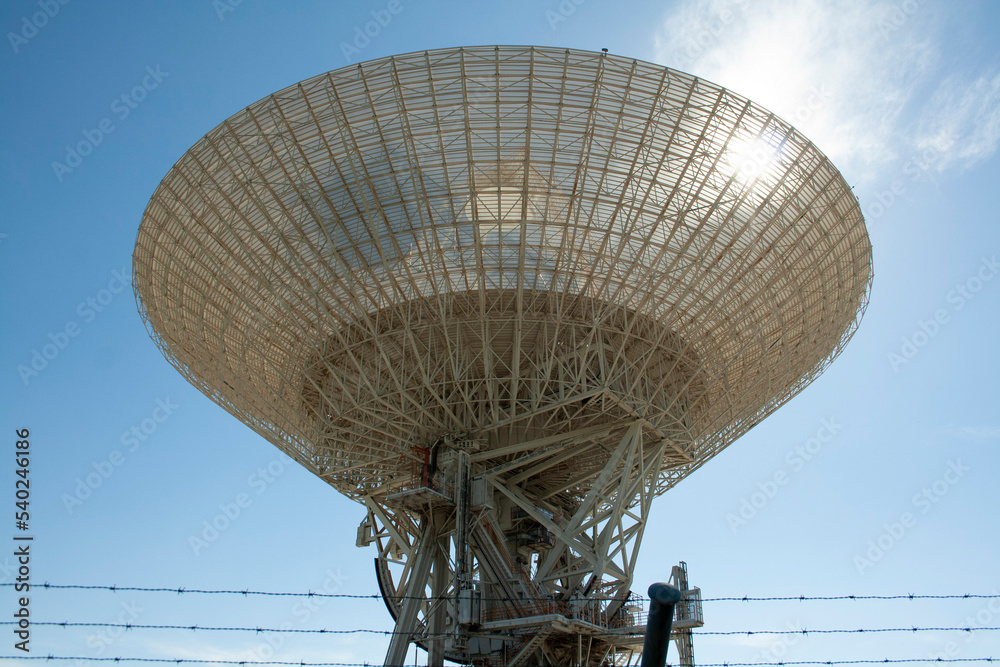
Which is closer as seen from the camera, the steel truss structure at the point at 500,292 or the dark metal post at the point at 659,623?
the dark metal post at the point at 659,623

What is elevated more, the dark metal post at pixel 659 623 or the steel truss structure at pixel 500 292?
the steel truss structure at pixel 500 292

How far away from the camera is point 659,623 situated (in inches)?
331

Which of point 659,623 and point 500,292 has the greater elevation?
point 500,292

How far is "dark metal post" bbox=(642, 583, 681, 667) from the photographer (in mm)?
8398

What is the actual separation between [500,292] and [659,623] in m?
25.5

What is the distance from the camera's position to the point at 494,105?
28844mm

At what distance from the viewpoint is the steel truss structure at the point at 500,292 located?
29359 millimetres

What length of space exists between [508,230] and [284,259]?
344 inches

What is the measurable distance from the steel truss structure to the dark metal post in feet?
72.6

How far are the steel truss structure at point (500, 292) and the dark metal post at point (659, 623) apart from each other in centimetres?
2212

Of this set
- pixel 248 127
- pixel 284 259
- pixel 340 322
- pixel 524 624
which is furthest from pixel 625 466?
pixel 248 127

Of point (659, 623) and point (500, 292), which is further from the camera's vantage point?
point (500, 292)

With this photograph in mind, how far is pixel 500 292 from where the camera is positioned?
3350 cm

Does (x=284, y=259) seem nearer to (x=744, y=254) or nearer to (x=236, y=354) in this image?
(x=236, y=354)
